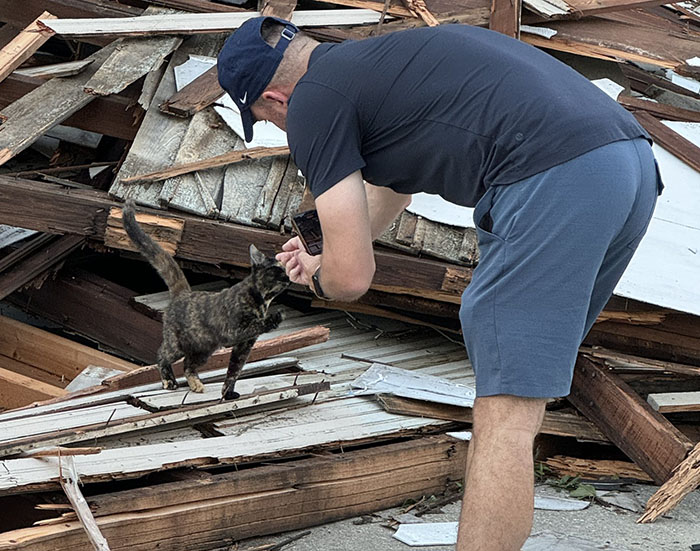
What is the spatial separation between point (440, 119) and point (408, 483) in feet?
7.68

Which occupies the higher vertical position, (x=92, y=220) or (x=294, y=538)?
(x=92, y=220)

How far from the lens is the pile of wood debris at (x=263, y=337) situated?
4.16 m

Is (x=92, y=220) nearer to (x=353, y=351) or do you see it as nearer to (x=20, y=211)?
(x=20, y=211)

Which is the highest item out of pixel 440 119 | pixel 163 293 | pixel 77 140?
pixel 440 119

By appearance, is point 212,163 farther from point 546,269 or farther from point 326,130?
point 546,269

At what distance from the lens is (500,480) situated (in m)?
2.80

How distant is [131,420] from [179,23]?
10.8 ft

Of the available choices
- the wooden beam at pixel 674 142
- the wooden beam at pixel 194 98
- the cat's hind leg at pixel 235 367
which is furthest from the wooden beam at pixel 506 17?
the cat's hind leg at pixel 235 367

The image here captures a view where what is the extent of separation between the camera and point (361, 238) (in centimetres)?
299

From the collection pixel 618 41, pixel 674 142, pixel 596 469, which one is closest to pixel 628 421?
pixel 596 469

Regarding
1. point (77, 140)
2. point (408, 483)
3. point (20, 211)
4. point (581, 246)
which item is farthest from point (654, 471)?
point (77, 140)

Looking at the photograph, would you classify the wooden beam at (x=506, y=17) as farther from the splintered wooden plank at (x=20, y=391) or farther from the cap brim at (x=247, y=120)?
the cap brim at (x=247, y=120)

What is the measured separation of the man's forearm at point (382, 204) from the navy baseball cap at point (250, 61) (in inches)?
28.8

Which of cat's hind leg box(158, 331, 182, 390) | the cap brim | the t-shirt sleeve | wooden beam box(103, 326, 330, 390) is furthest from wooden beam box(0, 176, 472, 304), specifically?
the t-shirt sleeve
